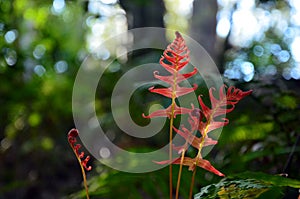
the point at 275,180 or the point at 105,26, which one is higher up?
the point at 275,180

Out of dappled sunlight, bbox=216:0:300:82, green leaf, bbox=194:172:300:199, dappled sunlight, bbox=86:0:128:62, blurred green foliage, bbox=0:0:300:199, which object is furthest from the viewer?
dappled sunlight, bbox=86:0:128:62

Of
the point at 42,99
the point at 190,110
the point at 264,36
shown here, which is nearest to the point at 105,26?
the point at 42,99

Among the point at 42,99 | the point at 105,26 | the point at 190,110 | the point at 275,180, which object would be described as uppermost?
the point at 190,110

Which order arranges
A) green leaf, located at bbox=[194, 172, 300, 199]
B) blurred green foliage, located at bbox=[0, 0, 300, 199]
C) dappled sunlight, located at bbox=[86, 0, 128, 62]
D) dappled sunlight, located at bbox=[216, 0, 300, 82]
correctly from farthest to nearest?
dappled sunlight, located at bbox=[86, 0, 128, 62] < blurred green foliage, located at bbox=[0, 0, 300, 199] < dappled sunlight, located at bbox=[216, 0, 300, 82] < green leaf, located at bbox=[194, 172, 300, 199]

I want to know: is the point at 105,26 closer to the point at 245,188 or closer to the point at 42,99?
the point at 42,99

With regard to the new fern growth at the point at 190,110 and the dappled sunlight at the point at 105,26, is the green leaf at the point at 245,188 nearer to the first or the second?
the new fern growth at the point at 190,110

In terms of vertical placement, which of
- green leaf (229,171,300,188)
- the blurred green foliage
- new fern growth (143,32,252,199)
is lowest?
the blurred green foliage

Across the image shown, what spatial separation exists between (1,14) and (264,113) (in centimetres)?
141

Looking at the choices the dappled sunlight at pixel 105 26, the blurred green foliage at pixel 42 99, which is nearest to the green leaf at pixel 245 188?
the blurred green foliage at pixel 42 99

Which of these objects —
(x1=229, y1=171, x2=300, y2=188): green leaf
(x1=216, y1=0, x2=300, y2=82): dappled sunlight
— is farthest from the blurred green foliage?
(x1=229, y1=171, x2=300, y2=188): green leaf

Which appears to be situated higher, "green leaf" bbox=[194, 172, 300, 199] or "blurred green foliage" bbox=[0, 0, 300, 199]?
"green leaf" bbox=[194, 172, 300, 199]

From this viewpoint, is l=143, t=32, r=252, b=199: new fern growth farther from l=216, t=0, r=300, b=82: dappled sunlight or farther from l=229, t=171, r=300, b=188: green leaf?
l=216, t=0, r=300, b=82: dappled sunlight

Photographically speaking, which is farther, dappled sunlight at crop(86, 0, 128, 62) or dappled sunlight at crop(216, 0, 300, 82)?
dappled sunlight at crop(86, 0, 128, 62)

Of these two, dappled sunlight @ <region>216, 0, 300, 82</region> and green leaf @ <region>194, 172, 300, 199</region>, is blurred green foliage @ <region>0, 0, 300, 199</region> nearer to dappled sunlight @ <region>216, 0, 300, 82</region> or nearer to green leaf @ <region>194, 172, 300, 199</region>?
dappled sunlight @ <region>216, 0, 300, 82</region>
